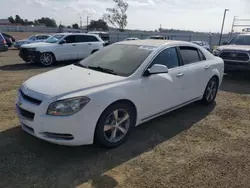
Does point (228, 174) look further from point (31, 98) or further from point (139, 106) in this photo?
point (31, 98)

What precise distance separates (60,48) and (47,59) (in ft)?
2.81

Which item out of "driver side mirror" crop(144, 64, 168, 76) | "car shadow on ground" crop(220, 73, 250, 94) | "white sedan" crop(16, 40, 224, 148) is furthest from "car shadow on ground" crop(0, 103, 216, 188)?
"car shadow on ground" crop(220, 73, 250, 94)

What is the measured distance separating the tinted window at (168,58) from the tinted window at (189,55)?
0.80 ft

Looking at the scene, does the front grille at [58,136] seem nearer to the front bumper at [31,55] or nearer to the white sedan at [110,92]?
the white sedan at [110,92]

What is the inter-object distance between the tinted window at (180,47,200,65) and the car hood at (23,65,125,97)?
1710mm

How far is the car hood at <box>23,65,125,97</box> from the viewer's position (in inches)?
→ 131

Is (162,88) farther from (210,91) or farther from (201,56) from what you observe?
(210,91)

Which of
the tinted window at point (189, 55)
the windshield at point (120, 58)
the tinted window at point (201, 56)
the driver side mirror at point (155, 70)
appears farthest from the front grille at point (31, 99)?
the tinted window at point (201, 56)

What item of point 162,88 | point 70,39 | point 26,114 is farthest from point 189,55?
point 70,39

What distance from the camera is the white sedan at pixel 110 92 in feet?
10.4

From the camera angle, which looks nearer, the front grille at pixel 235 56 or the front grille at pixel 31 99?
the front grille at pixel 31 99

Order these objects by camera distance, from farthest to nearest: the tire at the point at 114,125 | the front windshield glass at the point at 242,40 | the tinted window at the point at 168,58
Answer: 1. the front windshield glass at the point at 242,40
2. the tinted window at the point at 168,58
3. the tire at the point at 114,125

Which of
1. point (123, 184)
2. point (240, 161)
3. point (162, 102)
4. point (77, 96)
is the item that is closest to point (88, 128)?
point (77, 96)

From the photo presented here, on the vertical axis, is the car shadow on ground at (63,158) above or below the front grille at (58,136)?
below
